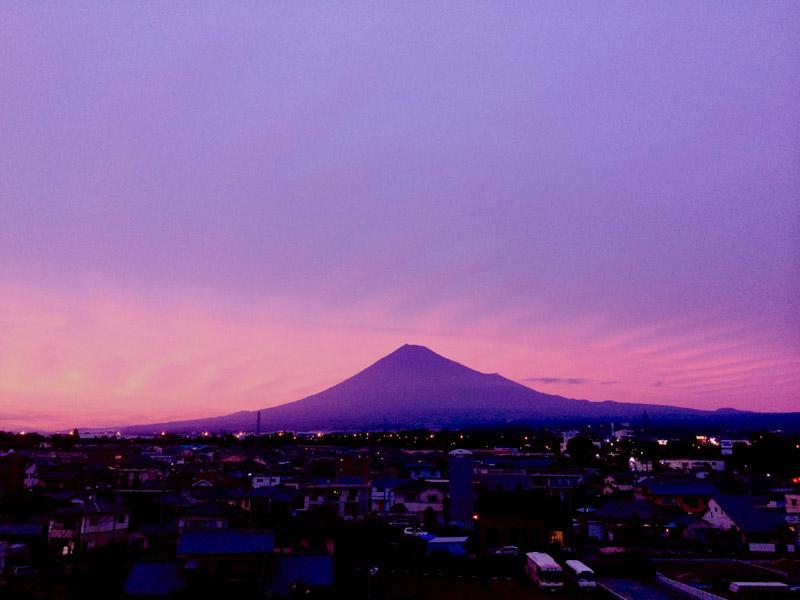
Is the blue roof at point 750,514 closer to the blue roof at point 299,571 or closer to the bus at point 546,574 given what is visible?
the bus at point 546,574

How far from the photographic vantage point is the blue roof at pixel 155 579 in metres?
14.1

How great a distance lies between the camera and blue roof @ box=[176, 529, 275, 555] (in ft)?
50.6

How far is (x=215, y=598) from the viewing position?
13992mm

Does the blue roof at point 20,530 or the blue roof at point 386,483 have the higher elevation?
the blue roof at point 386,483

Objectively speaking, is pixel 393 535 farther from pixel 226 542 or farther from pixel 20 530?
pixel 20 530

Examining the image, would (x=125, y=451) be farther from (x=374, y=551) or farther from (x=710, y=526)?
(x=710, y=526)

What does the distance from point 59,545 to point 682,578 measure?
18733 millimetres

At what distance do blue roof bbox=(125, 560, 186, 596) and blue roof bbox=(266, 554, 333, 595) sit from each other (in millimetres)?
2034

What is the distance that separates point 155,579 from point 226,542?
1.81 m

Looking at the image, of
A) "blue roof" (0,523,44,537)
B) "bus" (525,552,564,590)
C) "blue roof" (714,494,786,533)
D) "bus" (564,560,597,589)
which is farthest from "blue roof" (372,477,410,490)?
"blue roof" (0,523,44,537)

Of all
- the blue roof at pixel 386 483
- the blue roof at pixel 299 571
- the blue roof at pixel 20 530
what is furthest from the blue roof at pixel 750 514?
the blue roof at pixel 20 530

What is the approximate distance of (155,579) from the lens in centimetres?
1439

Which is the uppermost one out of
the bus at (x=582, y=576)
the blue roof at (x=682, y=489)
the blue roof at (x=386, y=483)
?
the blue roof at (x=386, y=483)

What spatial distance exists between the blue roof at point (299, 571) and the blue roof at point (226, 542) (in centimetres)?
→ 64
